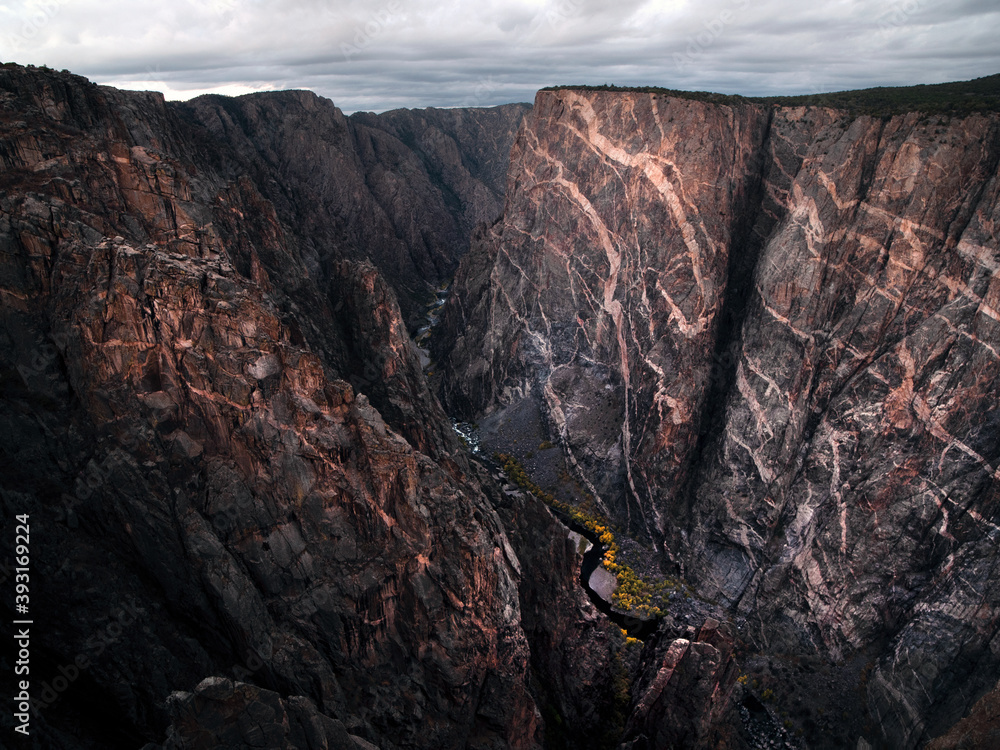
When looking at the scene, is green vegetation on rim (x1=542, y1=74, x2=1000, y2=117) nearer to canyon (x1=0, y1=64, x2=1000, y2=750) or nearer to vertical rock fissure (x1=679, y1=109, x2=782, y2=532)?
canyon (x1=0, y1=64, x2=1000, y2=750)

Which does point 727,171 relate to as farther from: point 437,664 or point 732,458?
point 437,664

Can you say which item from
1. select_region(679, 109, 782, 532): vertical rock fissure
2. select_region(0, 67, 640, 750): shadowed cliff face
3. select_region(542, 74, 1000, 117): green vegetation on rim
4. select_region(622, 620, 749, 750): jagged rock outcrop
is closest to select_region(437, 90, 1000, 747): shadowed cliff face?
select_region(679, 109, 782, 532): vertical rock fissure

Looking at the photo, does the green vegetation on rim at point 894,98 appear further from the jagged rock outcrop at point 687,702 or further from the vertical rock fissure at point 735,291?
the jagged rock outcrop at point 687,702

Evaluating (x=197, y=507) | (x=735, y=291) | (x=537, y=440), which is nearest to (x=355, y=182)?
(x=537, y=440)

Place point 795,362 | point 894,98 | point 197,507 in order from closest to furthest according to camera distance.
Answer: point 197,507, point 795,362, point 894,98

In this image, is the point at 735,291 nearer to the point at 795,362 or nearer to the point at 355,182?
the point at 795,362

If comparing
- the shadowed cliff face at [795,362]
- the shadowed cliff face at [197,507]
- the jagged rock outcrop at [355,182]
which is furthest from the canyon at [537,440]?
the jagged rock outcrop at [355,182]

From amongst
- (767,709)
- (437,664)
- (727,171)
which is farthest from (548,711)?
(727,171)
